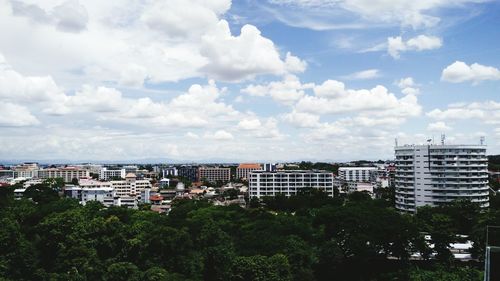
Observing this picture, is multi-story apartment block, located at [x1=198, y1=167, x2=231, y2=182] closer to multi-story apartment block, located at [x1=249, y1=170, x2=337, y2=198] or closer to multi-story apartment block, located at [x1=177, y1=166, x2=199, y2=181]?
multi-story apartment block, located at [x1=177, y1=166, x2=199, y2=181]

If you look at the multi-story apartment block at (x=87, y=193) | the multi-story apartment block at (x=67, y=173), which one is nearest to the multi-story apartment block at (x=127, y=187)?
the multi-story apartment block at (x=87, y=193)

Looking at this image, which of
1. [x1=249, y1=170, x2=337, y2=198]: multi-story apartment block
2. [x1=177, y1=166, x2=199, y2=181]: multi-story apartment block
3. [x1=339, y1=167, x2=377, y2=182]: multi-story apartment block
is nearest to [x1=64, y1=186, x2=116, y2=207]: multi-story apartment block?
[x1=249, y1=170, x2=337, y2=198]: multi-story apartment block

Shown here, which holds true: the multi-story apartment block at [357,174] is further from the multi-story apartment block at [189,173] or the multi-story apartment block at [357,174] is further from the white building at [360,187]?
the multi-story apartment block at [189,173]

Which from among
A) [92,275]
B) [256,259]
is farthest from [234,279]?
[92,275]

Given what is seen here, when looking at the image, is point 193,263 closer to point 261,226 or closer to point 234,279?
point 234,279

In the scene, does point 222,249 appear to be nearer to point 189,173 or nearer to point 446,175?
point 446,175

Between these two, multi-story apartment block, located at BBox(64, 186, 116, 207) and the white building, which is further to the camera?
the white building
